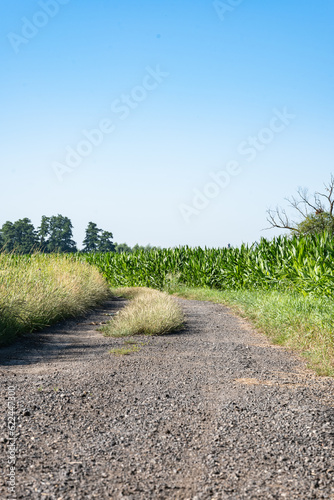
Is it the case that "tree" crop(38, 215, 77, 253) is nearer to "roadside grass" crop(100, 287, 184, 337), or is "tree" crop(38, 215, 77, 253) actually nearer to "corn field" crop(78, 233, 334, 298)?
"corn field" crop(78, 233, 334, 298)

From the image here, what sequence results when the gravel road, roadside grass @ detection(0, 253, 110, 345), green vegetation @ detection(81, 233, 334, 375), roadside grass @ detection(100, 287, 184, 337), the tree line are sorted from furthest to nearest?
the tree line
roadside grass @ detection(100, 287, 184, 337)
roadside grass @ detection(0, 253, 110, 345)
green vegetation @ detection(81, 233, 334, 375)
the gravel road

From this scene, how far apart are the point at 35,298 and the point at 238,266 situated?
10361 millimetres

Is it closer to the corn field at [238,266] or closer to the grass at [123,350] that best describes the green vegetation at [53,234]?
the corn field at [238,266]

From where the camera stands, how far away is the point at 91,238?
5419 centimetres

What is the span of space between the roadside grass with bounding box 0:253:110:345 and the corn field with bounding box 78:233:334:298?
5.80 m

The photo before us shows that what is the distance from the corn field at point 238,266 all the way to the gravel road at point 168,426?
201 inches

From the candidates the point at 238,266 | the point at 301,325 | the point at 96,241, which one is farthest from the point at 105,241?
the point at 301,325

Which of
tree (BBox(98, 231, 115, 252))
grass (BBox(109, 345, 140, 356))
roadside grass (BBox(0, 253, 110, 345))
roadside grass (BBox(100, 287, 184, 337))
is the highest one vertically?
tree (BBox(98, 231, 115, 252))

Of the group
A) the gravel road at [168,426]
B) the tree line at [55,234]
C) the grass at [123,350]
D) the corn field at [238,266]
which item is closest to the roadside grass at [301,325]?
the gravel road at [168,426]

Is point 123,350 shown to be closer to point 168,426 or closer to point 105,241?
point 168,426

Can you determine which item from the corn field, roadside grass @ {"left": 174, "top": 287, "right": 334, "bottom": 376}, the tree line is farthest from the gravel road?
the tree line

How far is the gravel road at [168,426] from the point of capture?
104 inches

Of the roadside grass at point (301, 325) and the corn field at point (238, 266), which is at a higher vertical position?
the corn field at point (238, 266)

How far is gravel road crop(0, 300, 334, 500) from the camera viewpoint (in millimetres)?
2637
